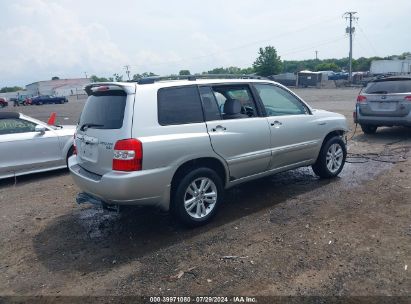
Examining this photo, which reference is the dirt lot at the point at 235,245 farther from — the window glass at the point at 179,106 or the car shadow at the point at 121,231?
the window glass at the point at 179,106

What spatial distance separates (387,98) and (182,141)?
7068 millimetres

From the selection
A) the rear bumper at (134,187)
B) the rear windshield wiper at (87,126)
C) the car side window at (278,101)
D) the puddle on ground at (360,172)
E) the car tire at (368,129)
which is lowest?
the puddle on ground at (360,172)

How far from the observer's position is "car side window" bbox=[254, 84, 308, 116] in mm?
5328

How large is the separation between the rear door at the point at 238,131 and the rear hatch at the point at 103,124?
1040 mm

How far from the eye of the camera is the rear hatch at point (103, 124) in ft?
13.2

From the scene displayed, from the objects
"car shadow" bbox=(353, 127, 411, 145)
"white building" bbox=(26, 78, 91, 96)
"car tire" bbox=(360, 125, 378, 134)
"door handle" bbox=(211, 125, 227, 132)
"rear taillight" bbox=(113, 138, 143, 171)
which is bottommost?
"car shadow" bbox=(353, 127, 411, 145)

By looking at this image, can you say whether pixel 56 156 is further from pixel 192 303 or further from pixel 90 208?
pixel 192 303

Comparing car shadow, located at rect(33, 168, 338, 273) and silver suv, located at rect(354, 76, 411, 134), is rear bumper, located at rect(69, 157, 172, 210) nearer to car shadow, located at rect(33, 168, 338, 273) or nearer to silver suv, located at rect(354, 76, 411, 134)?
car shadow, located at rect(33, 168, 338, 273)

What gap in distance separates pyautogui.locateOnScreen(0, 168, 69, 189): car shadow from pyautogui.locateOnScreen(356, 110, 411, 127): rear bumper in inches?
301

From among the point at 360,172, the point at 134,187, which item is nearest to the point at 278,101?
the point at 360,172

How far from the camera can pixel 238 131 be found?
4785 mm

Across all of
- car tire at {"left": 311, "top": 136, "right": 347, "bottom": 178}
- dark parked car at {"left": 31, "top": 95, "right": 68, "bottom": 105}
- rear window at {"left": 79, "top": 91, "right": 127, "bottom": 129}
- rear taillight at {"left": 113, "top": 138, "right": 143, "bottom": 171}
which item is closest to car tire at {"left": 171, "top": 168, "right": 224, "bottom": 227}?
rear taillight at {"left": 113, "top": 138, "right": 143, "bottom": 171}

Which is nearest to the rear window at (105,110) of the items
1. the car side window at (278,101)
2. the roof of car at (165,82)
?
the roof of car at (165,82)

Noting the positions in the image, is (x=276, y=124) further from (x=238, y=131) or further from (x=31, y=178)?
(x=31, y=178)
